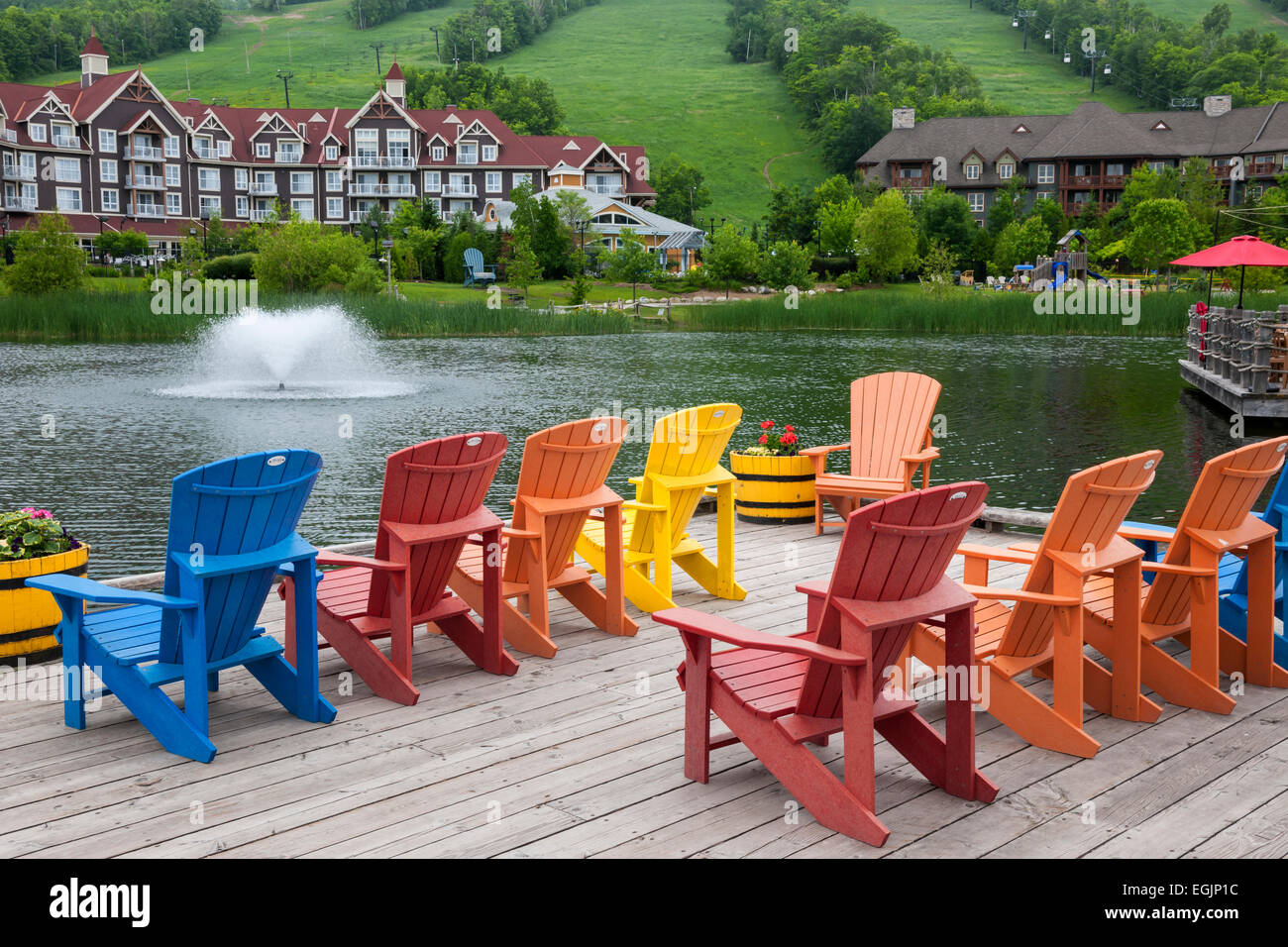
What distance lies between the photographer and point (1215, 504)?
5094mm

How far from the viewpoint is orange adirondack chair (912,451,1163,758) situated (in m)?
4.59

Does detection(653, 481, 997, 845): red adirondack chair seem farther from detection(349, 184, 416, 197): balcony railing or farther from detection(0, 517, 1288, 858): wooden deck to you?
detection(349, 184, 416, 197): balcony railing

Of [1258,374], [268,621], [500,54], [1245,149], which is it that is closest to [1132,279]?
[1245,149]

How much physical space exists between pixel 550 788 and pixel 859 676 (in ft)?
3.98

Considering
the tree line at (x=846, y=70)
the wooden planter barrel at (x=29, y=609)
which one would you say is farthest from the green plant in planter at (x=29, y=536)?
the tree line at (x=846, y=70)

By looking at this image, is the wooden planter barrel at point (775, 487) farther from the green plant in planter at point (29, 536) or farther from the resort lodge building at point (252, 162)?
the resort lodge building at point (252, 162)

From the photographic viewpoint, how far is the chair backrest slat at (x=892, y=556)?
3705mm

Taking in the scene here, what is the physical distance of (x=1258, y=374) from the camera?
802 inches

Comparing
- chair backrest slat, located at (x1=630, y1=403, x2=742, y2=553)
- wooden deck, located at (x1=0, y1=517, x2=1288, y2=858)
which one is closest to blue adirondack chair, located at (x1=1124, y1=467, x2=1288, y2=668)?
wooden deck, located at (x1=0, y1=517, x2=1288, y2=858)

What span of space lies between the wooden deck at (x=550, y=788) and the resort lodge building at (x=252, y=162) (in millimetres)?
63289

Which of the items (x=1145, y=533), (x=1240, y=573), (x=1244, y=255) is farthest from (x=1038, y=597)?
(x=1244, y=255)

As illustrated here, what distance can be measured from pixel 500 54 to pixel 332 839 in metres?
131
